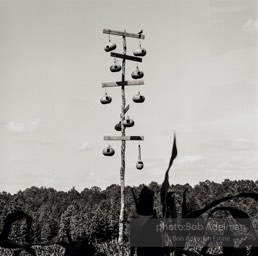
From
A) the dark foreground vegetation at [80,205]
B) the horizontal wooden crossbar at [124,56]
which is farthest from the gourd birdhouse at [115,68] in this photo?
the dark foreground vegetation at [80,205]

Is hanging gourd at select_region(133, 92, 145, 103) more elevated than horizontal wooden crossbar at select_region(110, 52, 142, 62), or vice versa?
horizontal wooden crossbar at select_region(110, 52, 142, 62)

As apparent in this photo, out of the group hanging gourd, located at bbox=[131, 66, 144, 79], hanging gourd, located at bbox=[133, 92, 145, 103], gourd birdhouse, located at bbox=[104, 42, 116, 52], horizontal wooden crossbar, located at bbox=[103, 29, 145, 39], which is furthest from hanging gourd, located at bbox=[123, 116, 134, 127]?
horizontal wooden crossbar, located at bbox=[103, 29, 145, 39]

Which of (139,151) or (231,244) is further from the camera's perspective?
(139,151)

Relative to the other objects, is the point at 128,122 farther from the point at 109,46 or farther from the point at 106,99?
the point at 109,46

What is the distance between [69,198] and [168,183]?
83654 mm

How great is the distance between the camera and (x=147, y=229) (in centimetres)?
52

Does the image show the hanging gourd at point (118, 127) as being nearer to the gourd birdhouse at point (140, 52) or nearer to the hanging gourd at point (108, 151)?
the hanging gourd at point (108, 151)

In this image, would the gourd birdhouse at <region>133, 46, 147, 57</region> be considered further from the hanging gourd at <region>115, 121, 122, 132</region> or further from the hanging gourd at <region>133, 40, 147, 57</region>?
the hanging gourd at <region>115, 121, 122, 132</region>

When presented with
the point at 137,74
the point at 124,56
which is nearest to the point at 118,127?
the point at 137,74

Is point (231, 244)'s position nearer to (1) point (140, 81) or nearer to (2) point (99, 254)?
(2) point (99, 254)

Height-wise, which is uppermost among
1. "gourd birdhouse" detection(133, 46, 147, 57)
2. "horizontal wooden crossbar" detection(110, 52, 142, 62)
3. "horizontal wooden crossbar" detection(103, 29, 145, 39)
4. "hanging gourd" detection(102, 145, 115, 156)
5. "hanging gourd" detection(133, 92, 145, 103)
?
"horizontal wooden crossbar" detection(103, 29, 145, 39)

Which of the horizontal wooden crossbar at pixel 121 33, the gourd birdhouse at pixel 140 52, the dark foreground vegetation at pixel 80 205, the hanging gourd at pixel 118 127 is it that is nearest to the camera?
the gourd birdhouse at pixel 140 52

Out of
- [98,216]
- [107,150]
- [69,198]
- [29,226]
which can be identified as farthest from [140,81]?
[69,198]

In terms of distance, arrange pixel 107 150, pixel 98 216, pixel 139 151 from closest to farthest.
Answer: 1. pixel 107 150
2. pixel 139 151
3. pixel 98 216
